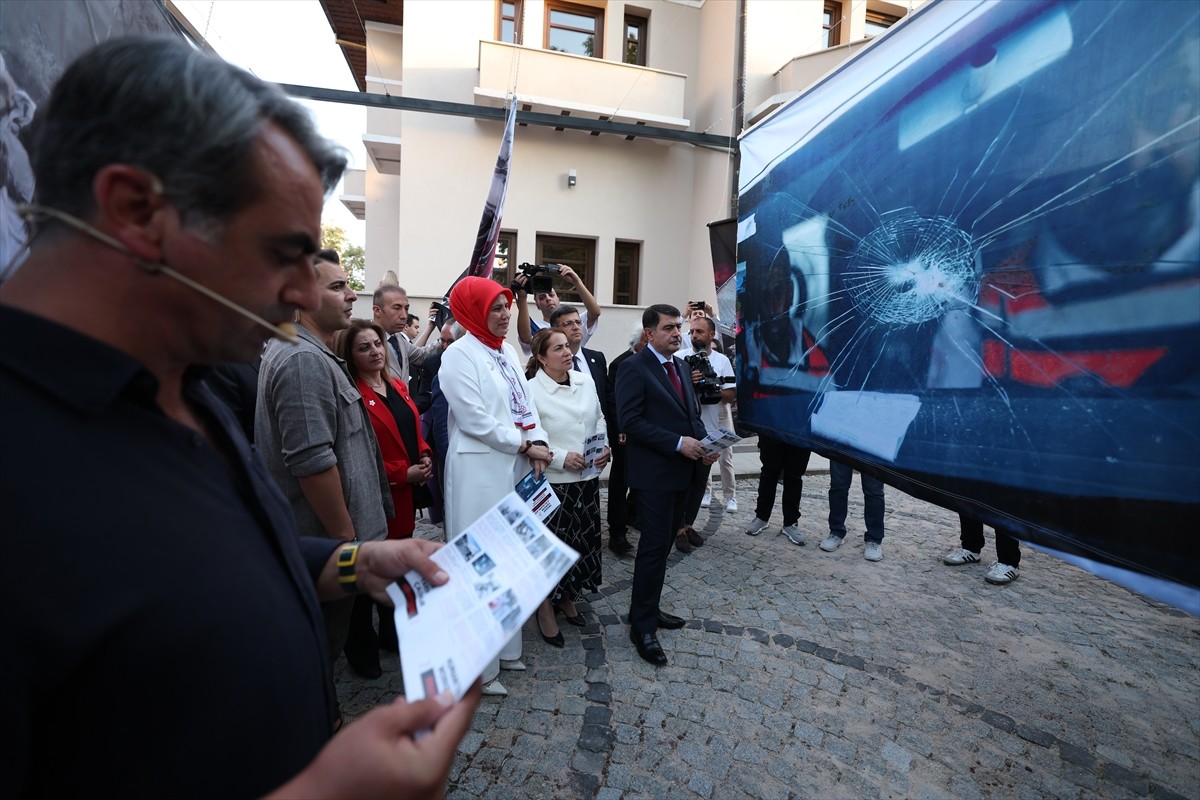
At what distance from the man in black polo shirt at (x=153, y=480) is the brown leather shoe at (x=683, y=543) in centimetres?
464

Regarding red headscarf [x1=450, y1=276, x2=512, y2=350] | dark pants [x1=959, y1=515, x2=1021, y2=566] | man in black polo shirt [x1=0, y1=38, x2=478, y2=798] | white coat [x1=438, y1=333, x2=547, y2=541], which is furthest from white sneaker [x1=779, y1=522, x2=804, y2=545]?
man in black polo shirt [x1=0, y1=38, x2=478, y2=798]

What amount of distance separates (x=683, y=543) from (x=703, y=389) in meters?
1.66

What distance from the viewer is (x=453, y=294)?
11.4ft

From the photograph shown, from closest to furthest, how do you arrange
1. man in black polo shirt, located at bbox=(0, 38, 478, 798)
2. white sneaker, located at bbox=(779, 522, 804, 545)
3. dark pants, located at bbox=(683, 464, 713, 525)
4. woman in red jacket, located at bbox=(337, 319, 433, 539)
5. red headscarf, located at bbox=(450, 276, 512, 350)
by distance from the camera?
man in black polo shirt, located at bbox=(0, 38, 478, 798) < woman in red jacket, located at bbox=(337, 319, 433, 539) < red headscarf, located at bbox=(450, 276, 512, 350) < dark pants, located at bbox=(683, 464, 713, 525) < white sneaker, located at bbox=(779, 522, 804, 545)

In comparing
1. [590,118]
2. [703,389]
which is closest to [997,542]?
[703,389]

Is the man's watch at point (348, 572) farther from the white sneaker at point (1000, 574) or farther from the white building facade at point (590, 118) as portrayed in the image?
the white building facade at point (590, 118)

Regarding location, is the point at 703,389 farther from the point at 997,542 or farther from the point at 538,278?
the point at 997,542

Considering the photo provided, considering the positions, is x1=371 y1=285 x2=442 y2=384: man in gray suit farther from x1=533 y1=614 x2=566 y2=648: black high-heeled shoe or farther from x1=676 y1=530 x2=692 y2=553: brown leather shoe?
x1=676 y1=530 x2=692 y2=553: brown leather shoe

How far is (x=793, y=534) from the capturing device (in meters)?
5.66

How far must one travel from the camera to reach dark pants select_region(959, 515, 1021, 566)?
4.71 meters

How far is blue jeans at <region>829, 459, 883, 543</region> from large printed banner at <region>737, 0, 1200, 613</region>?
282 cm

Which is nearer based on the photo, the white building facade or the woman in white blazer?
the woman in white blazer

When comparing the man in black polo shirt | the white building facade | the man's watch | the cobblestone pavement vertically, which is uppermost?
the white building facade

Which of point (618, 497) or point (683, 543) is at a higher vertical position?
point (618, 497)
